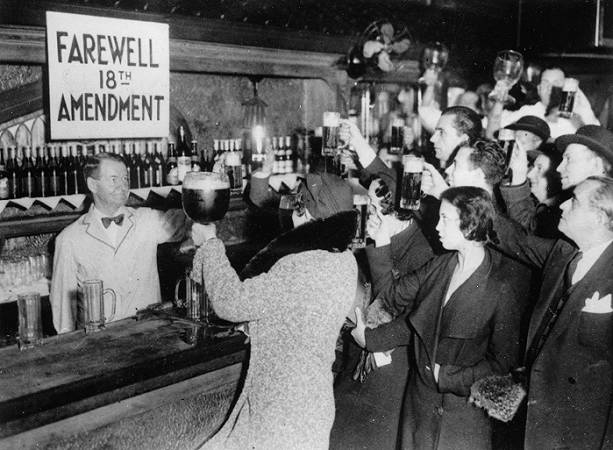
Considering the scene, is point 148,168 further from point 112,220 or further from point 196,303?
point 196,303

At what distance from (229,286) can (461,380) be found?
43.6 inches

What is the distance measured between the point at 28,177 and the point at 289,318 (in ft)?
8.74

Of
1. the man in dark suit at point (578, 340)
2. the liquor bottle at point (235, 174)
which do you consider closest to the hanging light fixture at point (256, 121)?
the liquor bottle at point (235, 174)

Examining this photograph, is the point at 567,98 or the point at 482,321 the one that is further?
the point at 567,98

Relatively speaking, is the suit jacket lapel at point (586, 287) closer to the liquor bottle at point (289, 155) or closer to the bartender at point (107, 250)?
the bartender at point (107, 250)

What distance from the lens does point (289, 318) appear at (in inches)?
81.7

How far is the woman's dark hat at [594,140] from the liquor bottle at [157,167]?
2.72 meters

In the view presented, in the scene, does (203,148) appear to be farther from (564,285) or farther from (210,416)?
(564,285)

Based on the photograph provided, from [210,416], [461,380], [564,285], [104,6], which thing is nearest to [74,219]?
[104,6]

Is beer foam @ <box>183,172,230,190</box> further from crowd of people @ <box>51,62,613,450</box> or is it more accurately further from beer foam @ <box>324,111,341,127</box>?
beer foam @ <box>324,111,341,127</box>

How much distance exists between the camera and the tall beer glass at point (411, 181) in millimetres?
3164

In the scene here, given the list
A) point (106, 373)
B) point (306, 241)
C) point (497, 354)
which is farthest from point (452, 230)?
point (106, 373)

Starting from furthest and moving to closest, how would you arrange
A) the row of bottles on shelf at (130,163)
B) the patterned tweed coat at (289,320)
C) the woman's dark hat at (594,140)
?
the row of bottles on shelf at (130,163)
the woman's dark hat at (594,140)
the patterned tweed coat at (289,320)

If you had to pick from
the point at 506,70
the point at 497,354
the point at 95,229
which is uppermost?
Answer: the point at 506,70
